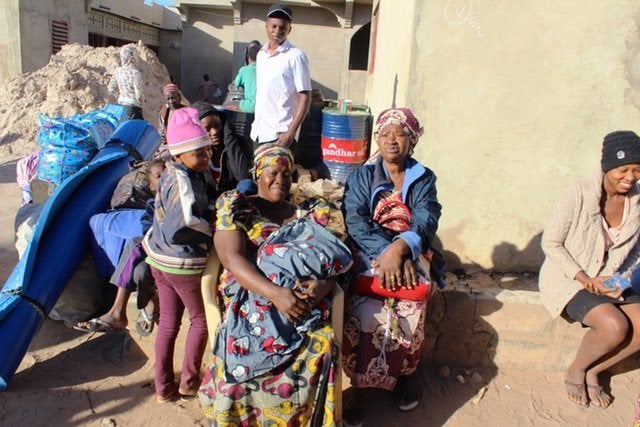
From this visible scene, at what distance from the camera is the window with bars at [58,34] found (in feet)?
43.3

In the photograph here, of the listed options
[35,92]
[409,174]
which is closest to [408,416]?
[409,174]

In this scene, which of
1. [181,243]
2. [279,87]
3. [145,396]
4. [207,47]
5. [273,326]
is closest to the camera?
[273,326]

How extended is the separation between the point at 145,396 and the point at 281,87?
2448 millimetres

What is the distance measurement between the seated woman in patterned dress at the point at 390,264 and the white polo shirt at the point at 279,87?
1.37 meters

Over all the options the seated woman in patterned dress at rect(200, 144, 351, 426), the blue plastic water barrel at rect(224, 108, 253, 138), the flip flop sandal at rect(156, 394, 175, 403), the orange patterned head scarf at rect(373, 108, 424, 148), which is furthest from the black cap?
the flip flop sandal at rect(156, 394, 175, 403)

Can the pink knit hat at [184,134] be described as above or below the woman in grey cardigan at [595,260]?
above

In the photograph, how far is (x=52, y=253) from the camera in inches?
117

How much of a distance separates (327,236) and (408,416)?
1138 mm

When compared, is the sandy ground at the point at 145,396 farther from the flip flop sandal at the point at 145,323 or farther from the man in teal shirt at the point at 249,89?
the man in teal shirt at the point at 249,89

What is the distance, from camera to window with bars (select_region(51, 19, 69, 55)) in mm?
13211

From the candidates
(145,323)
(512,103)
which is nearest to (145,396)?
(145,323)

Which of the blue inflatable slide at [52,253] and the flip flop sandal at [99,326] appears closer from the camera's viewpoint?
the blue inflatable slide at [52,253]

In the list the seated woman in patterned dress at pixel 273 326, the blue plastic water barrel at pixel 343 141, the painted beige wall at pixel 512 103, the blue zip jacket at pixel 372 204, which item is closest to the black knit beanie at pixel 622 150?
the painted beige wall at pixel 512 103

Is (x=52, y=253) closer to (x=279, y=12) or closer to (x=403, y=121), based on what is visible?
(x=403, y=121)
